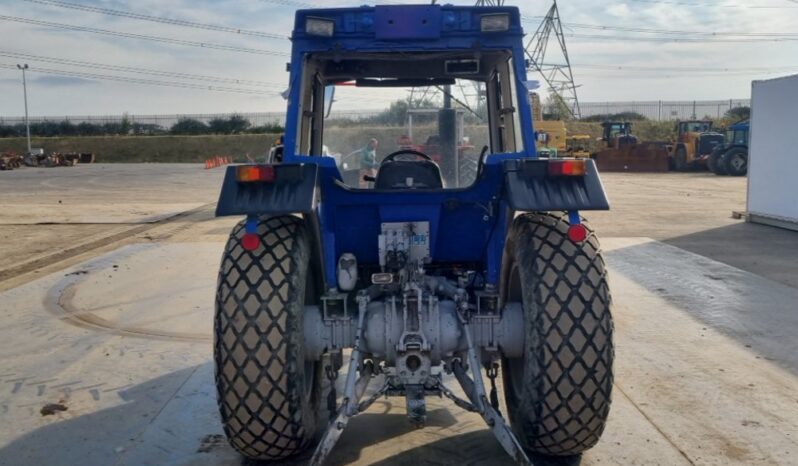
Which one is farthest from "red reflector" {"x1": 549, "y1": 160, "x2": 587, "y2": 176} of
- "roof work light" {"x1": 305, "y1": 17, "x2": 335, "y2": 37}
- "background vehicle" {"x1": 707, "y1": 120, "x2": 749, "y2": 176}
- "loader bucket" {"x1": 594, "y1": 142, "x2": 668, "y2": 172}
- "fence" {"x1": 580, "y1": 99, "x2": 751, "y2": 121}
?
"fence" {"x1": 580, "y1": 99, "x2": 751, "y2": 121}

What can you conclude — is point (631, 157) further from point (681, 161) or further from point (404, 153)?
point (404, 153)

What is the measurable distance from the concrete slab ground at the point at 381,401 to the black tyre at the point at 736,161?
67.9 ft

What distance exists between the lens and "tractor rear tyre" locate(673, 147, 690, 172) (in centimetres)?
3406

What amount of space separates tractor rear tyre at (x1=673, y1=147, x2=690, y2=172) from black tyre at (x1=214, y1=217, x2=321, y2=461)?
3294cm

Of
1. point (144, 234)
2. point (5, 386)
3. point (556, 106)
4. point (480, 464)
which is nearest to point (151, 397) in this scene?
point (5, 386)

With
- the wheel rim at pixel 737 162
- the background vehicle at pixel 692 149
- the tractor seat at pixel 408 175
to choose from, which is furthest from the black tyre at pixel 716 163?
the tractor seat at pixel 408 175

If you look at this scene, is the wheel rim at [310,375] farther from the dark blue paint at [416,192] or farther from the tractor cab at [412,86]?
the tractor cab at [412,86]

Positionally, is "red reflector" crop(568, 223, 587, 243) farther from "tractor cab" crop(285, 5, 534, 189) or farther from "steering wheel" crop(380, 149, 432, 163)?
"steering wheel" crop(380, 149, 432, 163)

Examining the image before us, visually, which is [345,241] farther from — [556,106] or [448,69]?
[556,106]

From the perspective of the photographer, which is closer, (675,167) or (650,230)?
Result: (650,230)

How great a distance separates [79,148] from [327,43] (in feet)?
198

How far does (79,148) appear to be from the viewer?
5950 centimetres

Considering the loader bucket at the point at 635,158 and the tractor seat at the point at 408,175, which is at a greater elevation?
the tractor seat at the point at 408,175

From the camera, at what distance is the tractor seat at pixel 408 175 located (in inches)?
183
